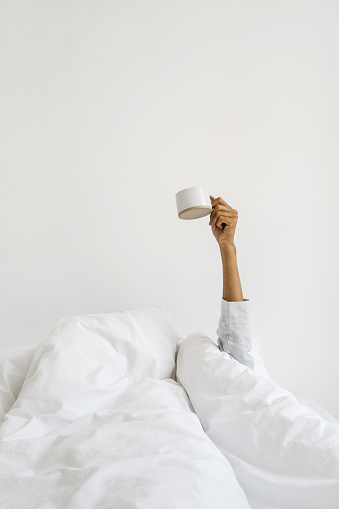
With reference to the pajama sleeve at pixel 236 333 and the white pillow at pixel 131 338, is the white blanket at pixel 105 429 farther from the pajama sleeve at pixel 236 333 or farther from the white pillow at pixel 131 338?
the pajama sleeve at pixel 236 333

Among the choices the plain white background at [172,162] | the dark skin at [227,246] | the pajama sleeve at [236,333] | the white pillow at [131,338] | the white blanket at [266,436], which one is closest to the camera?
the white blanket at [266,436]

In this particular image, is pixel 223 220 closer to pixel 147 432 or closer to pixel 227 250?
pixel 227 250

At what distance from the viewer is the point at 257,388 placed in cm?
105

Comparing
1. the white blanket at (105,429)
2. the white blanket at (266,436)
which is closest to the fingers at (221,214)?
the white blanket at (105,429)

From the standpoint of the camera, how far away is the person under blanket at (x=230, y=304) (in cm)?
146

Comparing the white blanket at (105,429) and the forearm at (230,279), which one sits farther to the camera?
the forearm at (230,279)

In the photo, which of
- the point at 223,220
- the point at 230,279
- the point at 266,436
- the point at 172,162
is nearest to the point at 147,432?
the point at 266,436

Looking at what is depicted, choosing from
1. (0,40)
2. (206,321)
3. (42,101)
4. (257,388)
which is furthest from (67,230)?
(257,388)

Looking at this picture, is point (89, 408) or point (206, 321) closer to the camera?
point (89, 408)

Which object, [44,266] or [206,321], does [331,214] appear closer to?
[206,321]

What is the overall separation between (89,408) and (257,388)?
415 mm

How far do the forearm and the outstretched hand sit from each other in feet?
0.10

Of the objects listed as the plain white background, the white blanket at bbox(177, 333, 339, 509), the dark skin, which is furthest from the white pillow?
the plain white background

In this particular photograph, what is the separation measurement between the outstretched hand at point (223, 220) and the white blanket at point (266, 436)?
1.76 ft
